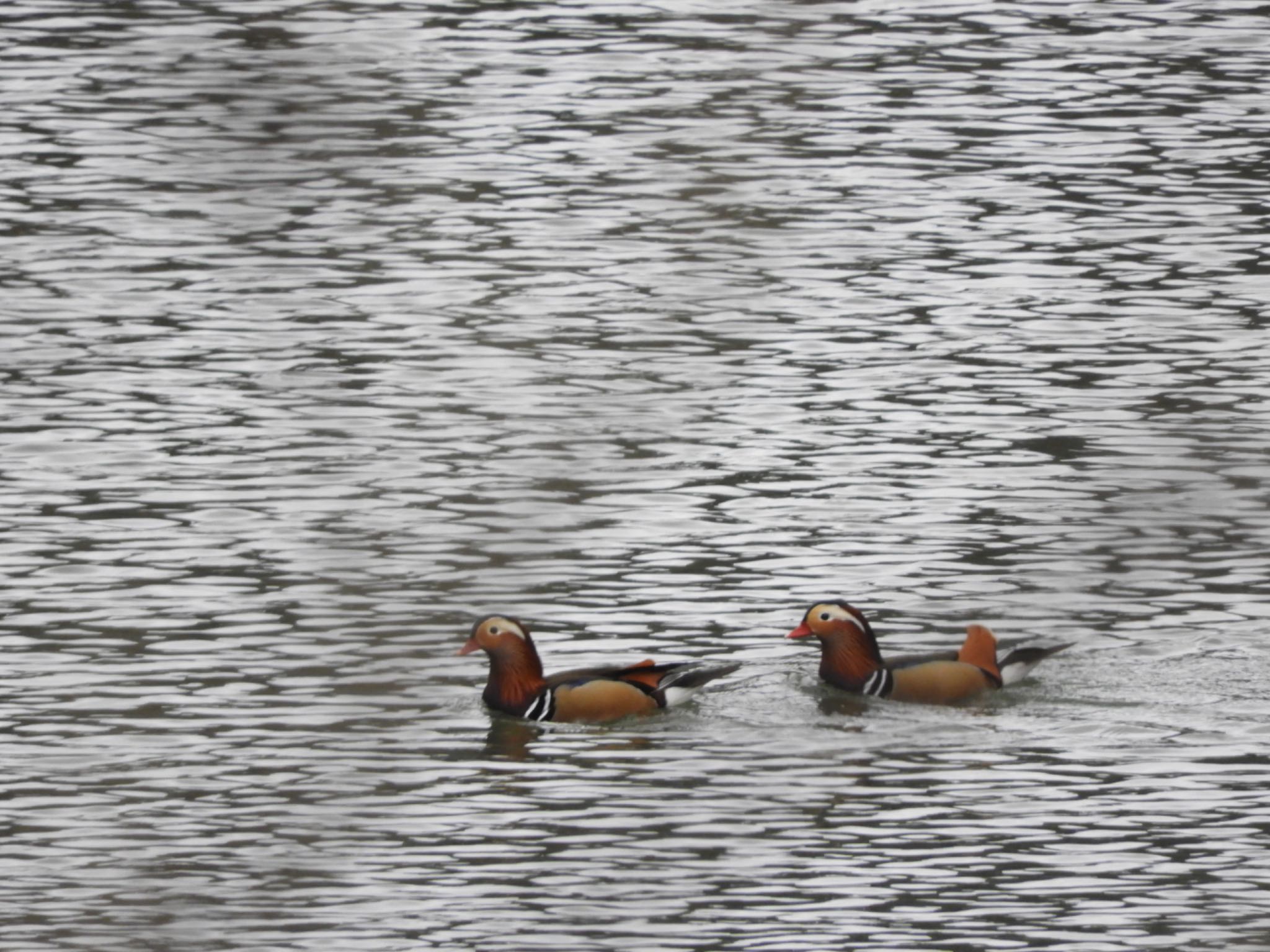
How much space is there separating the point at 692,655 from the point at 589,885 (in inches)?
137

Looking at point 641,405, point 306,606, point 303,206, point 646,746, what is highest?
point 303,206

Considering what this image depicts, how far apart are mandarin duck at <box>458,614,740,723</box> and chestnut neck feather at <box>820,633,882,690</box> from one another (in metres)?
0.51

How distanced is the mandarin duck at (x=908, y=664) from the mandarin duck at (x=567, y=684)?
55 cm

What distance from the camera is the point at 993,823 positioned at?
10445 mm

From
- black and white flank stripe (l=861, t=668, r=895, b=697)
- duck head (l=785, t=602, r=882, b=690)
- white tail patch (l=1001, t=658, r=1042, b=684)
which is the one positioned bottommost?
black and white flank stripe (l=861, t=668, r=895, b=697)

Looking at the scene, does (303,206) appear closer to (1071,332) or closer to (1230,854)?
(1230,854)

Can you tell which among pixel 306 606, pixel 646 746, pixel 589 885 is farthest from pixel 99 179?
pixel 646 746

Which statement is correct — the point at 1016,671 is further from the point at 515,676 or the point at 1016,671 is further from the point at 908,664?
the point at 515,676

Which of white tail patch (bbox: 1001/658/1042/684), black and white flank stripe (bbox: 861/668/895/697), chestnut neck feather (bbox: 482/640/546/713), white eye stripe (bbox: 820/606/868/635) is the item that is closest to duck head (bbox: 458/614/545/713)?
chestnut neck feather (bbox: 482/640/546/713)

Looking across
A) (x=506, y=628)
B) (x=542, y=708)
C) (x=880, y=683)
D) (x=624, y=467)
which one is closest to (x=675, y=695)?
(x=542, y=708)

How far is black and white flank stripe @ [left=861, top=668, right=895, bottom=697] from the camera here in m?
12.7

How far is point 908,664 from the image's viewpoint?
12.6m

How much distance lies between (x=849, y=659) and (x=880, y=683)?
1.32 ft

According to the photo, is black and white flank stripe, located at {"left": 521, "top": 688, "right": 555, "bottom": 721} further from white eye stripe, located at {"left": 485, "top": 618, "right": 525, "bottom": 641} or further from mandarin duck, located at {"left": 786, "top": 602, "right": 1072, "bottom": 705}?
mandarin duck, located at {"left": 786, "top": 602, "right": 1072, "bottom": 705}
